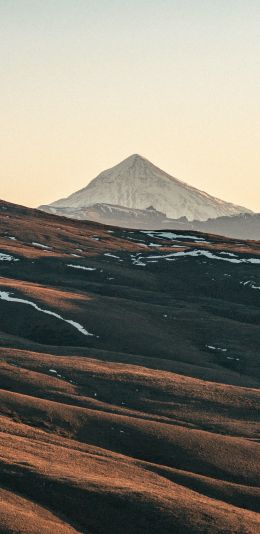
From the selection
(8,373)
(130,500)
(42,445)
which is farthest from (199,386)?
(130,500)

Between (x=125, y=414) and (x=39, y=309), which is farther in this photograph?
(x=39, y=309)

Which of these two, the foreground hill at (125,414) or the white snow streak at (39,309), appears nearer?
the foreground hill at (125,414)

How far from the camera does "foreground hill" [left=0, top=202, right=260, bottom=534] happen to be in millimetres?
83188

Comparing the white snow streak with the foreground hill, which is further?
the white snow streak

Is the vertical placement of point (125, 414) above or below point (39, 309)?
below

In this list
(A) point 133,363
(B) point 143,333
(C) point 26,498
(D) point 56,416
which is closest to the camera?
(C) point 26,498

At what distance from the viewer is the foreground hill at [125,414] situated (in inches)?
3275

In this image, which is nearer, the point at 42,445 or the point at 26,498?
the point at 26,498

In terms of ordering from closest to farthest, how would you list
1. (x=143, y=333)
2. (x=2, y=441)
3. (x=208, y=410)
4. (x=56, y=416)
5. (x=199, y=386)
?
1. (x=2, y=441)
2. (x=56, y=416)
3. (x=208, y=410)
4. (x=199, y=386)
5. (x=143, y=333)

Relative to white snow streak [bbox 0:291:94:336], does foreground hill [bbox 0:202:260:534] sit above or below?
below

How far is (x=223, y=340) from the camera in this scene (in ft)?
538

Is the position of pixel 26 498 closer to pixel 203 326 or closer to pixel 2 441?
pixel 2 441

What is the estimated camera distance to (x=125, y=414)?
4540 inches

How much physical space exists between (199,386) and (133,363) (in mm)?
14511
